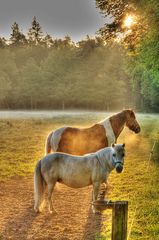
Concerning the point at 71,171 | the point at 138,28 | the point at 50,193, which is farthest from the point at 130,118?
the point at 138,28

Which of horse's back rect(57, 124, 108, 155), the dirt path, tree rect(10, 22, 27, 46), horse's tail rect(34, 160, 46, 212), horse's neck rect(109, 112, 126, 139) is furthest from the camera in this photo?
tree rect(10, 22, 27, 46)

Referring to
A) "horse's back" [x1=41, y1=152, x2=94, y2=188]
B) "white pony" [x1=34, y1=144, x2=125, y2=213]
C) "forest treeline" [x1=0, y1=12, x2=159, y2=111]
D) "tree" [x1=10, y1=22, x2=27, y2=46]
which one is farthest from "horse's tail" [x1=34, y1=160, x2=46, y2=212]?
"tree" [x1=10, y1=22, x2=27, y2=46]

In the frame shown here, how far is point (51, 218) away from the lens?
23.1 feet

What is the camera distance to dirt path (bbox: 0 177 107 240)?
628 cm

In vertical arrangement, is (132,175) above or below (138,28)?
below

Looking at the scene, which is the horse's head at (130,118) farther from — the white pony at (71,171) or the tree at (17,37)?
the tree at (17,37)

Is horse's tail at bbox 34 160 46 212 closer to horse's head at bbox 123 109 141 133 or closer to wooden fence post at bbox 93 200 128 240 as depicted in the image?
wooden fence post at bbox 93 200 128 240

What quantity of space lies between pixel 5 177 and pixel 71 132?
2896 millimetres

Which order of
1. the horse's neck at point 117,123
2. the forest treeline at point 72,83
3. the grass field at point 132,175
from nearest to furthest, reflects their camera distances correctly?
the grass field at point 132,175
the horse's neck at point 117,123
the forest treeline at point 72,83

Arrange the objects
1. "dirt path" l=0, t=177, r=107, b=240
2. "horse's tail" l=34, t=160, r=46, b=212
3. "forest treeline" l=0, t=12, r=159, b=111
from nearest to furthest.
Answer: "dirt path" l=0, t=177, r=107, b=240
"horse's tail" l=34, t=160, r=46, b=212
"forest treeline" l=0, t=12, r=159, b=111

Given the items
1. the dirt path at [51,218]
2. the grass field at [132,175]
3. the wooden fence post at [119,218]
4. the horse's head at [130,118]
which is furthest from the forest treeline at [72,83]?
the wooden fence post at [119,218]

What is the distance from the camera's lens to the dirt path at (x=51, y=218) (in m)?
6.28

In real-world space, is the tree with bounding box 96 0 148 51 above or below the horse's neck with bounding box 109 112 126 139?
above

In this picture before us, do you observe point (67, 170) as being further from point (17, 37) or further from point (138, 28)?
point (17, 37)
